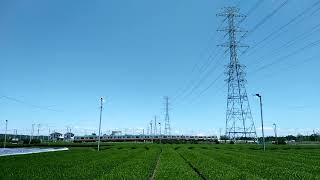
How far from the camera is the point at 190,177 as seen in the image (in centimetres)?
2230

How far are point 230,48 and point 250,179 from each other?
62.7m

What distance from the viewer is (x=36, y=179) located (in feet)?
67.9

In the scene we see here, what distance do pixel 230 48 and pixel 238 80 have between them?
8676 mm

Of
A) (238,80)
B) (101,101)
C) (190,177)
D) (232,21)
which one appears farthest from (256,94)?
(190,177)

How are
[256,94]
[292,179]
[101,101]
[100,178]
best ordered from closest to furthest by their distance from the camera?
[292,179] → [100,178] → [256,94] → [101,101]

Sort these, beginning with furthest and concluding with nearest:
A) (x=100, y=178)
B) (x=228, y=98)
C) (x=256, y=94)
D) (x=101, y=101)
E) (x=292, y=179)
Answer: (x=228, y=98), (x=101, y=101), (x=256, y=94), (x=100, y=178), (x=292, y=179)

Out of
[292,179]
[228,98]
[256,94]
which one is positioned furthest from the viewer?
[228,98]

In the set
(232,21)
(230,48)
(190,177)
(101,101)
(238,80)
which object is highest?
(232,21)

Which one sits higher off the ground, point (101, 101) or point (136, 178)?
point (101, 101)

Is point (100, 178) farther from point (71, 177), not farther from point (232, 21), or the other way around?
point (232, 21)

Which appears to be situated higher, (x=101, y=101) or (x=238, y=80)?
(x=238, y=80)

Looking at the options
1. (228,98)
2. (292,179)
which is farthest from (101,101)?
(292,179)

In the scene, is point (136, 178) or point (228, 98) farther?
point (228, 98)

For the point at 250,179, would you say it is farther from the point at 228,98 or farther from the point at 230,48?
the point at 228,98
